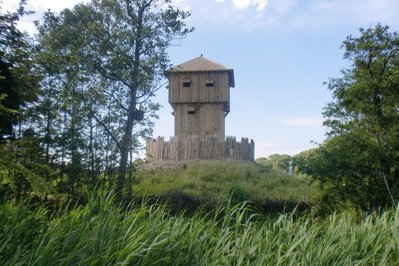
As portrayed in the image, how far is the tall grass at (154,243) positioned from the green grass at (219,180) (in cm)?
1278

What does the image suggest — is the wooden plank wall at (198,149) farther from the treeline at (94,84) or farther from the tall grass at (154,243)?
the tall grass at (154,243)

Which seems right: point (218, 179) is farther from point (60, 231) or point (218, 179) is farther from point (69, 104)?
point (60, 231)

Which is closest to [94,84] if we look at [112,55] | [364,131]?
[112,55]

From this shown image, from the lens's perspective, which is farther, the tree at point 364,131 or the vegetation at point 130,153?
the tree at point 364,131

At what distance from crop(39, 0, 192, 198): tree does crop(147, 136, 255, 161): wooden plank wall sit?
1297 cm

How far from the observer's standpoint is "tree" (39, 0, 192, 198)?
15086 mm

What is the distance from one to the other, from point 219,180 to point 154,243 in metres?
18.4

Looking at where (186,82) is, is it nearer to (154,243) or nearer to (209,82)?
(209,82)

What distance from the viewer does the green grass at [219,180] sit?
19.1 metres

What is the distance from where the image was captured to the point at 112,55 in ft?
50.1

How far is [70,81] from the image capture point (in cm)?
1491

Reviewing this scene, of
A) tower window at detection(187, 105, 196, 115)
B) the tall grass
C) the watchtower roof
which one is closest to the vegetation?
the tall grass

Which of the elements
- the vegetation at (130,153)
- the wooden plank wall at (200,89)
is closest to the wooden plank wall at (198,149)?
the wooden plank wall at (200,89)

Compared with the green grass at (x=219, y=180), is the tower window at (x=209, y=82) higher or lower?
higher
